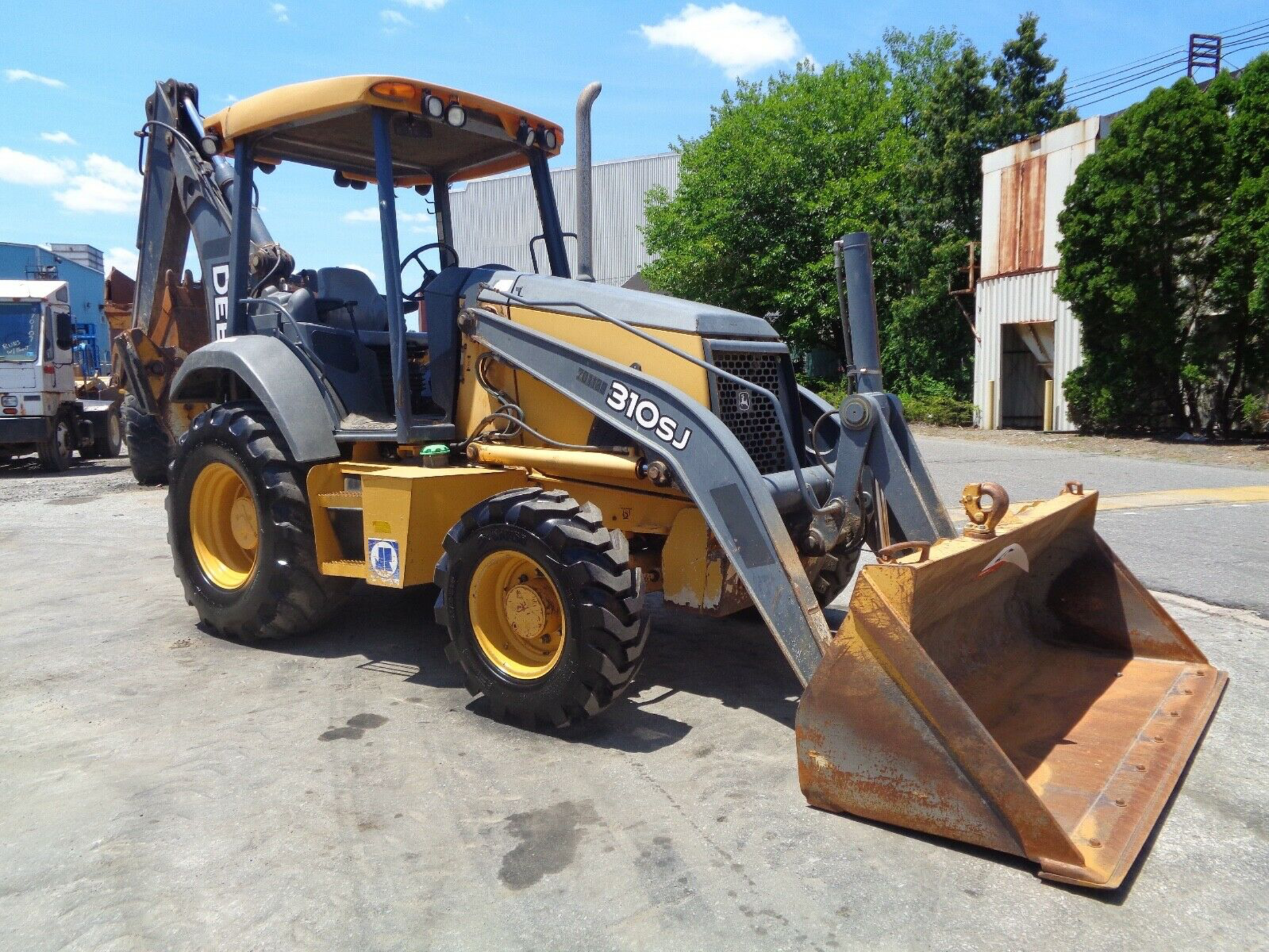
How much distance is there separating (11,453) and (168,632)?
12.5 m

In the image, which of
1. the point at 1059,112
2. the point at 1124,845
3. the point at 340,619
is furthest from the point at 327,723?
the point at 1059,112

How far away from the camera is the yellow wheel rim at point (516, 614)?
4488 millimetres

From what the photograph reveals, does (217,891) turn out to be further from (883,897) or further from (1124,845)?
(1124,845)

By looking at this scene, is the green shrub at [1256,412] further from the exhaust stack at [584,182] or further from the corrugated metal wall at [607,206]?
the corrugated metal wall at [607,206]

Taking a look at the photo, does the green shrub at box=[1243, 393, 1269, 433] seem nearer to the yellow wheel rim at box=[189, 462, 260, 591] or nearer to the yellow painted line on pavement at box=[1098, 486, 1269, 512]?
the yellow painted line on pavement at box=[1098, 486, 1269, 512]

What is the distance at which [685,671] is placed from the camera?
5.38 meters

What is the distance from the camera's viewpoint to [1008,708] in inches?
166

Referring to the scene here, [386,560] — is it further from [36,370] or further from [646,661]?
[36,370]

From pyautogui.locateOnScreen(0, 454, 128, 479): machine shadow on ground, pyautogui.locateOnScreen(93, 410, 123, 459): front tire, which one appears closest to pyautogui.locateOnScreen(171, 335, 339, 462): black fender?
pyautogui.locateOnScreen(0, 454, 128, 479): machine shadow on ground

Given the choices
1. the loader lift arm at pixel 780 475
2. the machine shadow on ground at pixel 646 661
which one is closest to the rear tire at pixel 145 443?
the machine shadow on ground at pixel 646 661

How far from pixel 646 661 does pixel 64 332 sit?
1420 cm

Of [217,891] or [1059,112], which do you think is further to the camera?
[1059,112]

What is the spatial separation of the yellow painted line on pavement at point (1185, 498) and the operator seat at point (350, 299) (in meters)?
7.32

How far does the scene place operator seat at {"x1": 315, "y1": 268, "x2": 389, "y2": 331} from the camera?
6.25 meters
